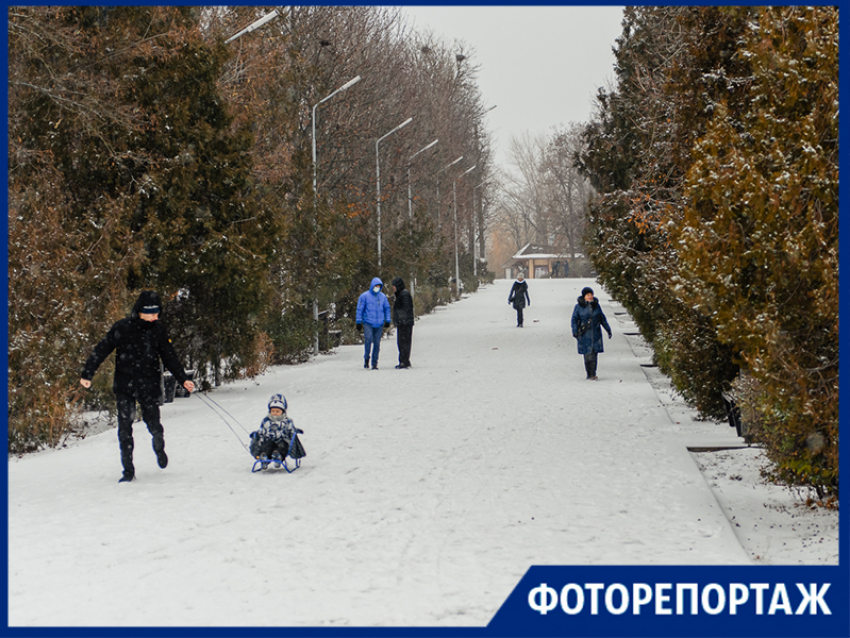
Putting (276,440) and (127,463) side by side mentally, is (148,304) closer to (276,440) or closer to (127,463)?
(127,463)

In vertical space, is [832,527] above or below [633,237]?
below

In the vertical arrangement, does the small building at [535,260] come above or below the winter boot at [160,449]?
above

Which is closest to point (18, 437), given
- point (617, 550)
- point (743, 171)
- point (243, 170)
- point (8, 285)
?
point (8, 285)

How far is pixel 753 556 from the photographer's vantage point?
291 inches

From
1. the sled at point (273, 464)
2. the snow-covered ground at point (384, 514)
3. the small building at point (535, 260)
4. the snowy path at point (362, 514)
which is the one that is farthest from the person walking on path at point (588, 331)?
the small building at point (535, 260)

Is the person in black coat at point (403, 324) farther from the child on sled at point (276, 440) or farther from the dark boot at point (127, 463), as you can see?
the dark boot at point (127, 463)

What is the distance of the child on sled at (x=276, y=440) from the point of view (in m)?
10.3

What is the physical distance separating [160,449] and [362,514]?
2.92 m

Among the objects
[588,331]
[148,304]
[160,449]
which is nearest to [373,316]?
[588,331]

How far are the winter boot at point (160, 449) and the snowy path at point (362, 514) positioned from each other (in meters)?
0.12

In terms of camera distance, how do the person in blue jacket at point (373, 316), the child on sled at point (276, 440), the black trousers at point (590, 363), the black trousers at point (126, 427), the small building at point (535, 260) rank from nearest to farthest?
the black trousers at point (126, 427) → the child on sled at point (276, 440) → the black trousers at point (590, 363) → the person in blue jacket at point (373, 316) → the small building at point (535, 260)

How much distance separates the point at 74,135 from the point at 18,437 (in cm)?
567

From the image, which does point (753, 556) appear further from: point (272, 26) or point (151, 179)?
point (272, 26)

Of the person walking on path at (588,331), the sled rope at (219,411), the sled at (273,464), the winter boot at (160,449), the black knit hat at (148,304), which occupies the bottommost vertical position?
the sled rope at (219,411)
